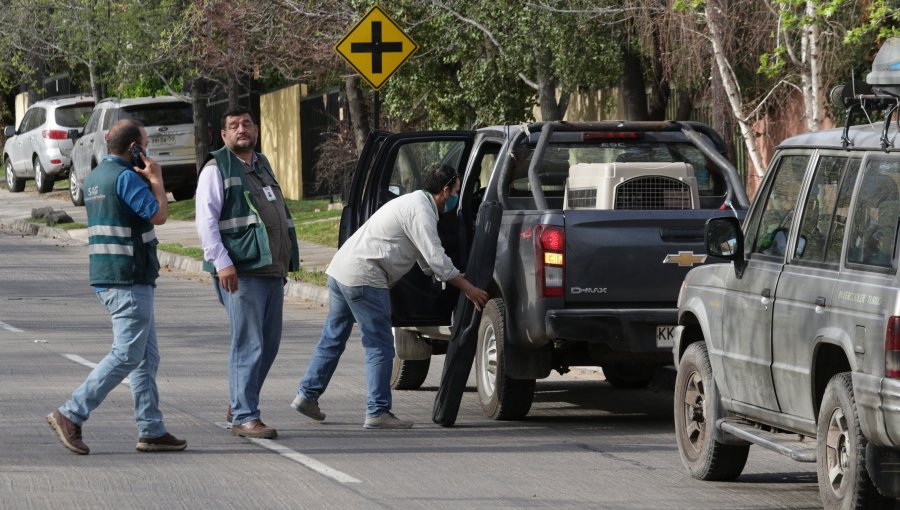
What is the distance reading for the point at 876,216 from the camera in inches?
269

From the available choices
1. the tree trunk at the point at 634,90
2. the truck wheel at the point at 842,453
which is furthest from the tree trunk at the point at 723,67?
the truck wheel at the point at 842,453

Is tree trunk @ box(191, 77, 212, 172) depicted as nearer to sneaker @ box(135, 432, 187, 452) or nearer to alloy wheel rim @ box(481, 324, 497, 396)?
alloy wheel rim @ box(481, 324, 497, 396)

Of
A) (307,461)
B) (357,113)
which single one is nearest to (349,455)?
(307,461)

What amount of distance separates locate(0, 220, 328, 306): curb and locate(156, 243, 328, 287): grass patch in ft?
0.27

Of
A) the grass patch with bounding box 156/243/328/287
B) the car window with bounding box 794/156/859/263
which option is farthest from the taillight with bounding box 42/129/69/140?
the car window with bounding box 794/156/859/263

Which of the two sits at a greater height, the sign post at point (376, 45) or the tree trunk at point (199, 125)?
the sign post at point (376, 45)

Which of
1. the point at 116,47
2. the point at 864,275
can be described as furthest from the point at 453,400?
the point at 116,47

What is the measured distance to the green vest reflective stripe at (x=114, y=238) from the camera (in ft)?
29.3

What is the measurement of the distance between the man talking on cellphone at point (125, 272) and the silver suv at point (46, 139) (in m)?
27.4

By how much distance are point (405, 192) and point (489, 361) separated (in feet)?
6.77

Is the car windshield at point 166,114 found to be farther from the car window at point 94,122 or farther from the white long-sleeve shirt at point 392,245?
the white long-sleeve shirt at point 392,245

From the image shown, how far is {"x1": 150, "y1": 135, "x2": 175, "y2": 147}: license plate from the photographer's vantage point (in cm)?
A: 3169

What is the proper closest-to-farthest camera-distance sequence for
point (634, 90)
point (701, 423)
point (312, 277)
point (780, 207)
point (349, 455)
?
point (780, 207) < point (701, 423) < point (349, 455) < point (312, 277) < point (634, 90)

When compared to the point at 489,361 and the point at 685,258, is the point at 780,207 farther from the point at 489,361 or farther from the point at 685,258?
the point at 489,361
